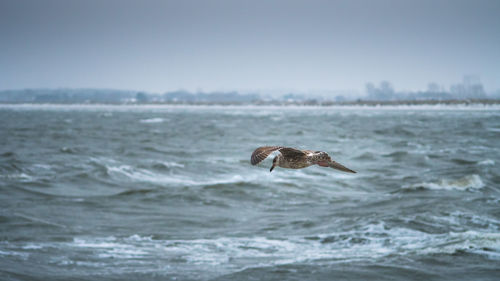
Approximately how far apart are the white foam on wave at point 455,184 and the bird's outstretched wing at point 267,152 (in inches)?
833

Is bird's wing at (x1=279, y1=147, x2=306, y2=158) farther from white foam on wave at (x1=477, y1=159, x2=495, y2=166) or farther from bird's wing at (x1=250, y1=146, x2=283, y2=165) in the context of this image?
white foam on wave at (x1=477, y1=159, x2=495, y2=166)

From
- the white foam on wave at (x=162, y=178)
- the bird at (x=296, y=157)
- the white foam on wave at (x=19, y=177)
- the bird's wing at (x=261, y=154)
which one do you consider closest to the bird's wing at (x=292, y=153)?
the bird at (x=296, y=157)

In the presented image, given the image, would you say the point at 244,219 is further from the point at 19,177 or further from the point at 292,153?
the point at 292,153

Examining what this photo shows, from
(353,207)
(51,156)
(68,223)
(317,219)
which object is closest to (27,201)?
(68,223)

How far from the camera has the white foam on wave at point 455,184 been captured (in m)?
24.6

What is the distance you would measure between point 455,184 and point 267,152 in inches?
906

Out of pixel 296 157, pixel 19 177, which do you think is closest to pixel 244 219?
pixel 19 177

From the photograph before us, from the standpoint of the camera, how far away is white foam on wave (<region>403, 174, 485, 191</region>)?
24641 mm

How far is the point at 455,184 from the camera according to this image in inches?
1000

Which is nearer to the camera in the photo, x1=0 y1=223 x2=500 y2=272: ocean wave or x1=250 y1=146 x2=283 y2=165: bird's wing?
x1=250 y1=146 x2=283 y2=165: bird's wing

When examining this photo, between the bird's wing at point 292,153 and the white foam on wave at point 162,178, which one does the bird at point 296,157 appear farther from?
the white foam on wave at point 162,178

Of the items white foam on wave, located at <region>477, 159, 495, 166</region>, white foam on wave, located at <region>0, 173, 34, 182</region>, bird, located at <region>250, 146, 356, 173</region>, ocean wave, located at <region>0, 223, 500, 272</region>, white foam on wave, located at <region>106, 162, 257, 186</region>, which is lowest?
ocean wave, located at <region>0, 223, 500, 272</region>

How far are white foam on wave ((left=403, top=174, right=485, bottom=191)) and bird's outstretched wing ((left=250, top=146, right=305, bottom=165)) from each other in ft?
69.4

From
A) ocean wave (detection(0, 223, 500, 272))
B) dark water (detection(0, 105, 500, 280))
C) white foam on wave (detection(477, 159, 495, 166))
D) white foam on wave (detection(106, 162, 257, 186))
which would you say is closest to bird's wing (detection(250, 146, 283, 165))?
dark water (detection(0, 105, 500, 280))
